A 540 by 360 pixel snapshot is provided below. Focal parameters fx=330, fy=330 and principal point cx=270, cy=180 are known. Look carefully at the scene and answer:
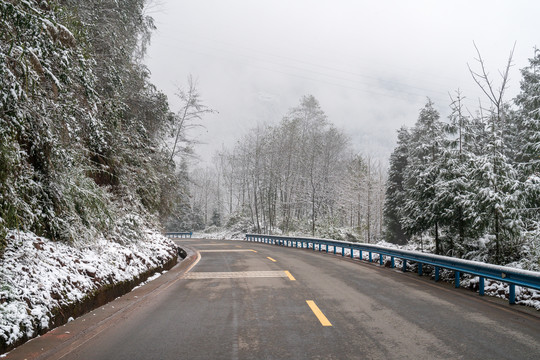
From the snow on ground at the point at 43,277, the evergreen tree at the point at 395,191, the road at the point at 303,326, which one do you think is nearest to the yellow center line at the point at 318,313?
the road at the point at 303,326

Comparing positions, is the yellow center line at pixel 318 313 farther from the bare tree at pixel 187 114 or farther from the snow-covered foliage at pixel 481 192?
the bare tree at pixel 187 114

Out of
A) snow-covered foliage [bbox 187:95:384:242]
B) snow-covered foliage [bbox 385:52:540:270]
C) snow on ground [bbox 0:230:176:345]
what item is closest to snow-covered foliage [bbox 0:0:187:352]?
snow on ground [bbox 0:230:176:345]

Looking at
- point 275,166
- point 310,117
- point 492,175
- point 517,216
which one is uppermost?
point 310,117

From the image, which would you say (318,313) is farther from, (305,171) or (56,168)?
(305,171)

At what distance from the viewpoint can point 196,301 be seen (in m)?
6.91

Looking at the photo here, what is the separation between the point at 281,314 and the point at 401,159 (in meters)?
33.7

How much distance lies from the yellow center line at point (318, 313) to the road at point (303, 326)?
0.06 feet

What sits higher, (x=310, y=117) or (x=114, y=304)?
(x=310, y=117)

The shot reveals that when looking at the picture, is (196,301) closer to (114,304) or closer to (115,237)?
(114,304)

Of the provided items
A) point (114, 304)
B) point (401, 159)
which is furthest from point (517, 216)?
point (401, 159)

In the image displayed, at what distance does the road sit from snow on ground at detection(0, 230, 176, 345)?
0.35 m

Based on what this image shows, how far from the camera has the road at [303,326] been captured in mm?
4062

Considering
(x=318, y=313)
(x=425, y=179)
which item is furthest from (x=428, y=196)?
(x=318, y=313)

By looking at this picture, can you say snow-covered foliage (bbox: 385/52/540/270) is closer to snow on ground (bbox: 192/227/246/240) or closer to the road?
the road
